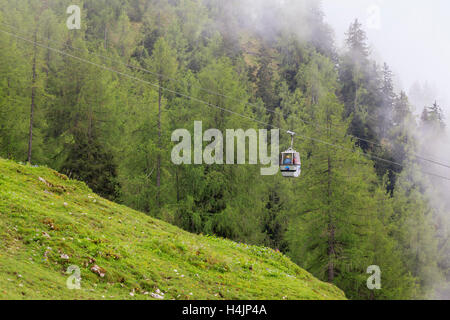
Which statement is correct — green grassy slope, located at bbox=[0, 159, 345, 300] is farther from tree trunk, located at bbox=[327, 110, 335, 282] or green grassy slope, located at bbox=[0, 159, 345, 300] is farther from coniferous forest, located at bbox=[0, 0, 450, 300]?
tree trunk, located at bbox=[327, 110, 335, 282]

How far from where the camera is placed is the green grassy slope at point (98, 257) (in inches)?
441

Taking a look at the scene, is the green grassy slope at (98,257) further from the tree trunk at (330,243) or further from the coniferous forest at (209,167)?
the tree trunk at (330,243)

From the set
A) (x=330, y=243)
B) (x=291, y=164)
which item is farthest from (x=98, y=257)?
(x=330, y=243)

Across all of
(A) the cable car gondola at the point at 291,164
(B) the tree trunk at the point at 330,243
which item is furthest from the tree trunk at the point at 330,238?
(A) the cable car gondola at the point at 291,164

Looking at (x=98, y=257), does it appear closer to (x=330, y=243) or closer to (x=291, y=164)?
(x=291, y=164)

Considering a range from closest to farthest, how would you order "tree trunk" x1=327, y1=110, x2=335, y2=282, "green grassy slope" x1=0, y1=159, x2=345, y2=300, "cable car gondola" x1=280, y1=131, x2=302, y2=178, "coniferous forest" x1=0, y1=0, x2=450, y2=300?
"green grassy slope" x1=0, y1=159, x2=345, y2=300, "cable car gondola" x1=280, y1=131, x2=302, y2=178, "tree trunk" x1=327, y1=110, x2=335, y2=282, "coniferous forest" x1=0, y1=0, x2=450, y2=300

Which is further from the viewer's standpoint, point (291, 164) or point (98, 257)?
point (291, 164)

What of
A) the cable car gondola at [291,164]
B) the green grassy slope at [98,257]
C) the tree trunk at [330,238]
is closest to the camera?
the green grassy slope at [98,257]

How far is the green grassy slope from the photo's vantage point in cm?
1120

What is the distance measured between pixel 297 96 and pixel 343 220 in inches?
1846

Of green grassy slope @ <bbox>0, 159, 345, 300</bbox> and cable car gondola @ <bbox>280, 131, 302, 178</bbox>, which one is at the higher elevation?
cable car gondola @ <bbox>280, 131, 302, 178</bbox>

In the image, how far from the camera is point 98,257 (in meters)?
13.1

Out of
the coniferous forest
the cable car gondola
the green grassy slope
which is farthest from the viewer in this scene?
the coniferous forest

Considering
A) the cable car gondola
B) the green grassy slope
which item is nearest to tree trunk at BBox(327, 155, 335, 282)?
the cable car gondola
